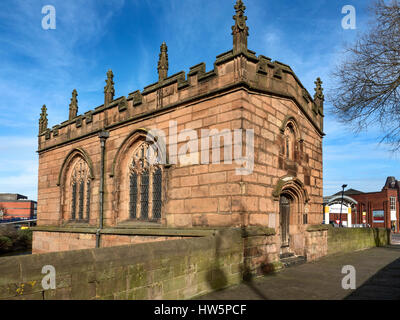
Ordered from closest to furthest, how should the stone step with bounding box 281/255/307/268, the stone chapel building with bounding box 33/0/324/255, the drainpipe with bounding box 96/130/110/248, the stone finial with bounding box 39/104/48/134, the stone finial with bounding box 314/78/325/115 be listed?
the stone chapel building with bounding box 33/0/324/255 < the stone step with bounding box 281/255/307/268 < the drainpipe with bounding box 96/130/110/248 < the stone finial with bounding box 314/78/325/115 < the stone finial with bounding box 39/104/48/134

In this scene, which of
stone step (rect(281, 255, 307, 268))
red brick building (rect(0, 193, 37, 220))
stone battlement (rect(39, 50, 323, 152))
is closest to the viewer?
stone battlement (rect(39, 50, 323, 152))

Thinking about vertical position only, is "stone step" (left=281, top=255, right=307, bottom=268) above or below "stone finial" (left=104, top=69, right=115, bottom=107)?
below

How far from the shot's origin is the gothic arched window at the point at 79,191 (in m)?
14.0

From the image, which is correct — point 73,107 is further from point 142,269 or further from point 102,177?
point 142,269

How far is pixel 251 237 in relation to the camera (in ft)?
Result: 26.3

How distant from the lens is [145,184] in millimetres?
11133

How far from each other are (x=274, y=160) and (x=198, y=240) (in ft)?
13.4

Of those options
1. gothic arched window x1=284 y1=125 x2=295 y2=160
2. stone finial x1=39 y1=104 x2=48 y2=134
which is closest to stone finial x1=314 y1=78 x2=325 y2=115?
gothic arched window x1=284 y1=125 x2=295 y2=160

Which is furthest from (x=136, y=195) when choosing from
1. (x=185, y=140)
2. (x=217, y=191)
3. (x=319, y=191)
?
(x=319, y=191)

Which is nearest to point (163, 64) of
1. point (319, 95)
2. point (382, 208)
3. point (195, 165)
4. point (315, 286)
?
point (195, 165)

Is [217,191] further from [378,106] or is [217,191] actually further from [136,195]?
[378,106]

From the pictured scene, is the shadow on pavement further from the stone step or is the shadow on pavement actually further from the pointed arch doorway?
the pointed arch doorway

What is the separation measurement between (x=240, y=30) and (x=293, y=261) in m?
7.09

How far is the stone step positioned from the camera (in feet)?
31.8
